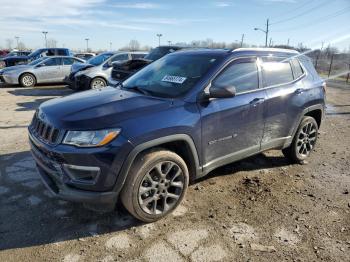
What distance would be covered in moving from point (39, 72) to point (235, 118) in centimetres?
1305

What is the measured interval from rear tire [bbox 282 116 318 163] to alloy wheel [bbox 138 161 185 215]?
238cm

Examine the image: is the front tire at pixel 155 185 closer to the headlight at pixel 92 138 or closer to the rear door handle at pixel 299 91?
the headlight at pixel 92 138

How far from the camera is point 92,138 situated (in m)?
3.07

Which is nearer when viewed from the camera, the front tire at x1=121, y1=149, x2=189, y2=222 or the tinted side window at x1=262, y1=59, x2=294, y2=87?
the front tire at x1=121, y1=149, x2=189, y2=222

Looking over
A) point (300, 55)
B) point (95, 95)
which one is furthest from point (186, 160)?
point (300, 55)

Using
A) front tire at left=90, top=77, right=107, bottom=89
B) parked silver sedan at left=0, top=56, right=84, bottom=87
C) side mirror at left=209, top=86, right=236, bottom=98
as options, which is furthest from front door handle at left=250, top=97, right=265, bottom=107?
parked silver sedan at left=0, top=56, right=84, bottom=87

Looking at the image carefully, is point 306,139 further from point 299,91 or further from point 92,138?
point 92,138

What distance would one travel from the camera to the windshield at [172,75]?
385 cm

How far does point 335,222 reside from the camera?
3717 millimetres

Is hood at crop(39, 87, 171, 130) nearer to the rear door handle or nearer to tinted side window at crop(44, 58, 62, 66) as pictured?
the rear door handle

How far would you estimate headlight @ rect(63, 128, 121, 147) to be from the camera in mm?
3057

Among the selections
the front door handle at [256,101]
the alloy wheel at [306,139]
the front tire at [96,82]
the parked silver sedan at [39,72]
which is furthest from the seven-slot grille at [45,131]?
the parked silver sedan at [39,72]

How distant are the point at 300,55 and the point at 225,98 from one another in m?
2.26

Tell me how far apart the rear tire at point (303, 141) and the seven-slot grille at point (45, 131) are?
11.8 ft
